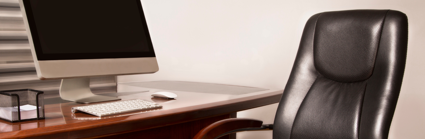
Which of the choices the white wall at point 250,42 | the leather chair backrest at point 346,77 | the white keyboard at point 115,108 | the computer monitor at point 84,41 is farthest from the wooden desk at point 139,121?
the white wall at point 250,42

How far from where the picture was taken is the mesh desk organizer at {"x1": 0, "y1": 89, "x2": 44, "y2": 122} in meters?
0.91

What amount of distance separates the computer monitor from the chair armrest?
49 cm

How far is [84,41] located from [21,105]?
42 centimetres

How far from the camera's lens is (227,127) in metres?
1.21

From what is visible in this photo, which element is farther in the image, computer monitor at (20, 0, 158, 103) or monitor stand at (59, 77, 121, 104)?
monitor stand at (59, 77, 121, 104)

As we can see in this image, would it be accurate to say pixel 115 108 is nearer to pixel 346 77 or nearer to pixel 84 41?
pixel 84 41

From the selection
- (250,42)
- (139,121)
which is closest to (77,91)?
(139,121)

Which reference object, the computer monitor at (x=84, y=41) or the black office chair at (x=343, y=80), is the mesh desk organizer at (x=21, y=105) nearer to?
the computer monitor at (x=84, y=41)

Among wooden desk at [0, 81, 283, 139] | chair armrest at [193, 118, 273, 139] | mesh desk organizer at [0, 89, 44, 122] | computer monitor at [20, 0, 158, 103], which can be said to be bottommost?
chair armrest at [193, 118, 273, 139]

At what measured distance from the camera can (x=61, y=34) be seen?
1.24 m

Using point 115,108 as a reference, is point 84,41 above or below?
above

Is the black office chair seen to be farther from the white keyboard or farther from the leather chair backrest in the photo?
the white keyboard

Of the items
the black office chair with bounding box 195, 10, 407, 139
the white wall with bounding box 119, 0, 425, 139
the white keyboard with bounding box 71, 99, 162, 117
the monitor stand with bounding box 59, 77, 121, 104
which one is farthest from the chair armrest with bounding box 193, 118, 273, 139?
the white wall with bounding box 119, 0, 425, 139

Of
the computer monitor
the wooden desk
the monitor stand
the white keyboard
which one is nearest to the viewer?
the wooden desk
